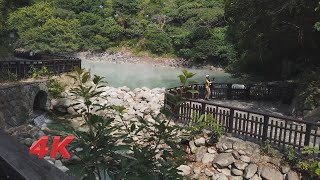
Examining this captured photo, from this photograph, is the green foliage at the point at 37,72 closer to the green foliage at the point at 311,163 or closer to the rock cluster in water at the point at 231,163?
the rock cluster in water at the point at 231,163

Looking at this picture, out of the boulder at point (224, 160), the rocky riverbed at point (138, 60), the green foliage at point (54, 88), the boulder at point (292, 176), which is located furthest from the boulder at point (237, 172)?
the rocky riverbed at point (138, 60)

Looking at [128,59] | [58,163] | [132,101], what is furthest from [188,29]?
[58,163]

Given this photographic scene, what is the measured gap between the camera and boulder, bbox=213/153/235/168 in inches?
349

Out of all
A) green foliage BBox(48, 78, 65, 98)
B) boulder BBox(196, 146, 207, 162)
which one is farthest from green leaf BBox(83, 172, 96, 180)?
green foliage BBox(48, 78, 65, 98)

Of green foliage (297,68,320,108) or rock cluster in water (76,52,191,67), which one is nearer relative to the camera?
green foliage (297,68,320,108)

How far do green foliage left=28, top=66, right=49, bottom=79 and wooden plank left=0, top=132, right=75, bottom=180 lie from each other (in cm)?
1362

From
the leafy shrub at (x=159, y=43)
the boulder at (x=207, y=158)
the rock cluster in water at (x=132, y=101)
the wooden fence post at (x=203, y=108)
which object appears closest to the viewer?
the boulder at (x=207, y=158)

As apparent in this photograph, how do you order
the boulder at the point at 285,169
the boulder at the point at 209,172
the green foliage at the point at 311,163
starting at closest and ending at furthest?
the green foliage at the point at 311,163
the boulder at the point at 285,169
the boulder at the point at 209,172

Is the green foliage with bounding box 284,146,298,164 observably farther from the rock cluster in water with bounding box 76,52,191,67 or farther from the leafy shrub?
the leafy shrub

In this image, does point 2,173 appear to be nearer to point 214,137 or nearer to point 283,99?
point 214,137

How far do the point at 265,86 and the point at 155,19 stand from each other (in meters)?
34.7

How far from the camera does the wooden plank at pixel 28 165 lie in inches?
76.7

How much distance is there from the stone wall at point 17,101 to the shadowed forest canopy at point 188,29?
28.2ft

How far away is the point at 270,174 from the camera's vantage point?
8102mm
